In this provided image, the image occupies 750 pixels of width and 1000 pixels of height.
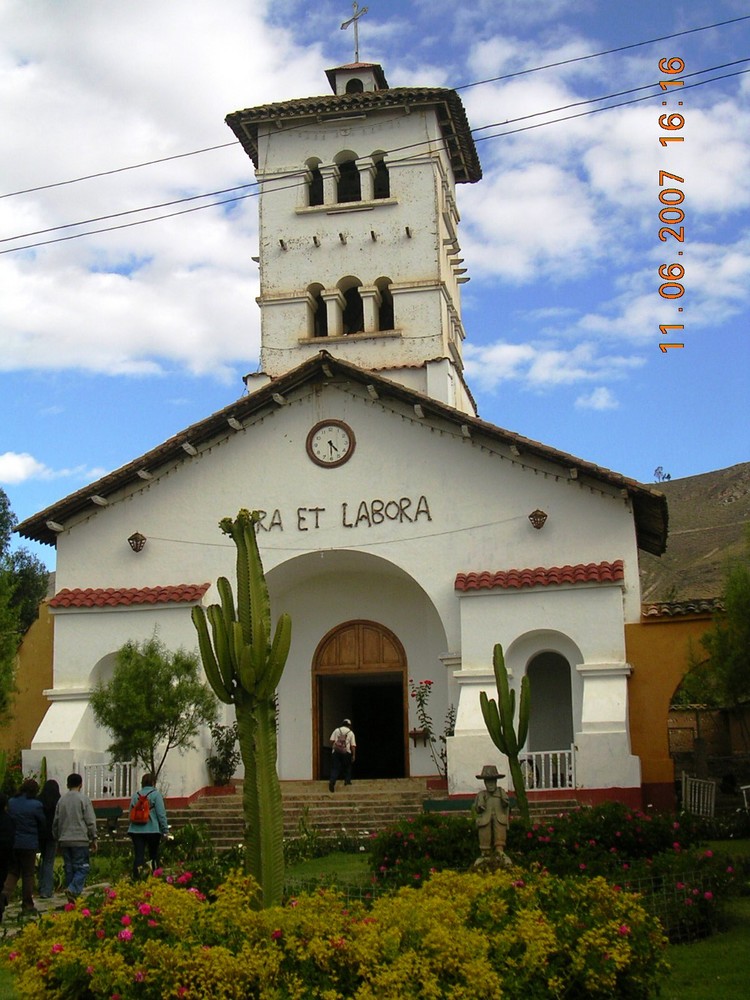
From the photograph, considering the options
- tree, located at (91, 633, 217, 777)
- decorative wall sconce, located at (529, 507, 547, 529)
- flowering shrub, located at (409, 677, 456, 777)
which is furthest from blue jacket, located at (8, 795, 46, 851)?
decorative wall sconce, located at (529, 507, 547, 529)

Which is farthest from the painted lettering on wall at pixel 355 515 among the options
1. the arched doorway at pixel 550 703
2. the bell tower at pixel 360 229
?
the bell tower at pixel 360 229

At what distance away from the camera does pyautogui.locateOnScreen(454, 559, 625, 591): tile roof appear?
2262 centimetres

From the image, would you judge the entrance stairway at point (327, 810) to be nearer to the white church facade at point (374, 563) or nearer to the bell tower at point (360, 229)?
the white church facade at point (374, 563)

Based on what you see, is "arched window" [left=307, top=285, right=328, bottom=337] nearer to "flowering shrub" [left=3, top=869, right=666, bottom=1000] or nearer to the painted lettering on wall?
the painted lettering on wall

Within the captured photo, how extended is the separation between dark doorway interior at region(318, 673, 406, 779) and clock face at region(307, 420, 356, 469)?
5258 millimetres

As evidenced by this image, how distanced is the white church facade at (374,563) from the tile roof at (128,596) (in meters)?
0.05

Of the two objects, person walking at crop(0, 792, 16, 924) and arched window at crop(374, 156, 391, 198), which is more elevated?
arched window at crop(374, 156, 391, 198)

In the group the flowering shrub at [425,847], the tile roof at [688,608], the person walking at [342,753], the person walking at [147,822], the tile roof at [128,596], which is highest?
the tile roof at [128,596]

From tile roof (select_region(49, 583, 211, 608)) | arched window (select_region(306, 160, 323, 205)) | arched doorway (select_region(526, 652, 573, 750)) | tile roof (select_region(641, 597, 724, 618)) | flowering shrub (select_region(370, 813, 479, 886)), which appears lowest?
flowering shrub (select_region(370, 813, 479, 886))

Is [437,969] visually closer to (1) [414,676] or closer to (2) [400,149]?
(1) [414,676]

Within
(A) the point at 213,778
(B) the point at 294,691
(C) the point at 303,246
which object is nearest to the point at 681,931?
(A) the point at 213,778

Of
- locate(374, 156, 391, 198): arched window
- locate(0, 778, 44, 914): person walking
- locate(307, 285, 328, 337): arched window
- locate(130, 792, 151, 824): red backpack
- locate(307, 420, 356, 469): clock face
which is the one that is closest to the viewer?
locate(0, 778, 44, 914): person walking

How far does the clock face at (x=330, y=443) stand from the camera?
2489cm

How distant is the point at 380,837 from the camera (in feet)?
53.6
